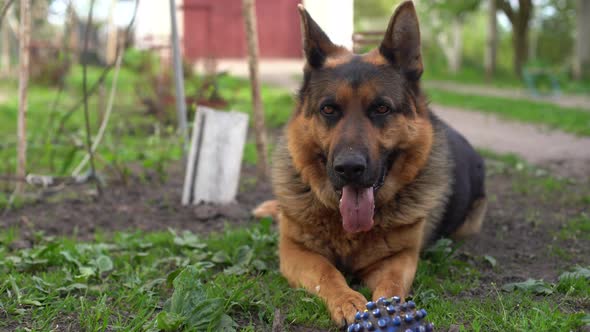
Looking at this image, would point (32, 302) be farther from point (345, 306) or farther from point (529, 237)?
point (529, 237)

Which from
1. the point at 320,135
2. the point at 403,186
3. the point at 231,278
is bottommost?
the point at 231,278

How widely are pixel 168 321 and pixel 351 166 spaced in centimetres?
117

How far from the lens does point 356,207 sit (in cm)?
332

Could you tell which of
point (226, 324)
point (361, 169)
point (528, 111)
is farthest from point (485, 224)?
point (528, 111)

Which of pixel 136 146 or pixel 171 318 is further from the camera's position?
pixel 136 146

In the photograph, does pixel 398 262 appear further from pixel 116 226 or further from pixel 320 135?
pixel 116 226

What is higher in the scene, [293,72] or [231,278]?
[293,72]

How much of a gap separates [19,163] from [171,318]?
9.28 feet

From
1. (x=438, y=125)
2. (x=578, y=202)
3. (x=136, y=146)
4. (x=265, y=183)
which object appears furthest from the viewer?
(x=136, y=146)

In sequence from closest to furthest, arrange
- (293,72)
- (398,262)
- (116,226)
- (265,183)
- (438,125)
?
(398,262)
(438,125)
(116,226)
(265,183)
(293,72)

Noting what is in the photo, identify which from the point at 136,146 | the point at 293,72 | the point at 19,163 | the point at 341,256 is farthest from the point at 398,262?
the point at 293,72

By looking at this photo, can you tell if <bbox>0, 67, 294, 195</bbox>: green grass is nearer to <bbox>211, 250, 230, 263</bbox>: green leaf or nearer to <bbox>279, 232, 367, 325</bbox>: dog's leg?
<bbox>211, 250, 230, 263</bbox>: green leaf

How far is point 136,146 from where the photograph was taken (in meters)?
7.59

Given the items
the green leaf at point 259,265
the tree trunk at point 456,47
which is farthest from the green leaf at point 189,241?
the tree trunk at point 456,47
